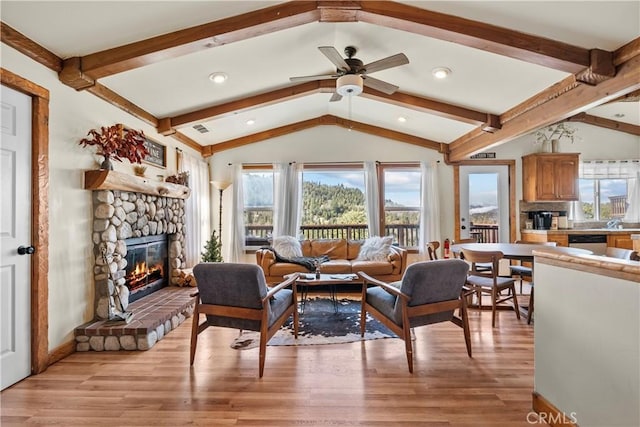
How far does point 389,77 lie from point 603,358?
139 inches

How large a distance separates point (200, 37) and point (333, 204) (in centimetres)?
406

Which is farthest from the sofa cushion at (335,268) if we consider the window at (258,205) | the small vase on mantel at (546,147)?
the small vase on mantel at (546,147)

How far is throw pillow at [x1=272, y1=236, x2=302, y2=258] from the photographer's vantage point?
17.6ft

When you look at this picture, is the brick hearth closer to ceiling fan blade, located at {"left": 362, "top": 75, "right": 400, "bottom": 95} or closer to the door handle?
the door handle

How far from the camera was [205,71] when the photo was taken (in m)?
3.54

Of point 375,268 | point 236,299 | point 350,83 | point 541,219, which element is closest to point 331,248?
point 375,268

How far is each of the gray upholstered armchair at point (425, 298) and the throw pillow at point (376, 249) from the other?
2.40 metres

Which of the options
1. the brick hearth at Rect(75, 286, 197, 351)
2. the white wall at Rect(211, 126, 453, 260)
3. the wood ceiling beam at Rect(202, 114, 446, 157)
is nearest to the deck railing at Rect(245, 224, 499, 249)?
the white wall at Rect(211, 126, 453, 260)

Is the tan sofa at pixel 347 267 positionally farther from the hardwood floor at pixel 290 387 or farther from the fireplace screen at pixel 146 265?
the hardwood floor at pixel 290 387

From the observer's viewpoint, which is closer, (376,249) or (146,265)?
(146,265)

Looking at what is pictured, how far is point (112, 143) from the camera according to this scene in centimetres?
322

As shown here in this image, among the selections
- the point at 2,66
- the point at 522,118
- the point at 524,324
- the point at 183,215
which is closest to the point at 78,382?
the point at 2,66

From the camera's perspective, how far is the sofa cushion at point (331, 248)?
5.67m

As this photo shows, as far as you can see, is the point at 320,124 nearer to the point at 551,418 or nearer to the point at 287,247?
the point at 287,247
